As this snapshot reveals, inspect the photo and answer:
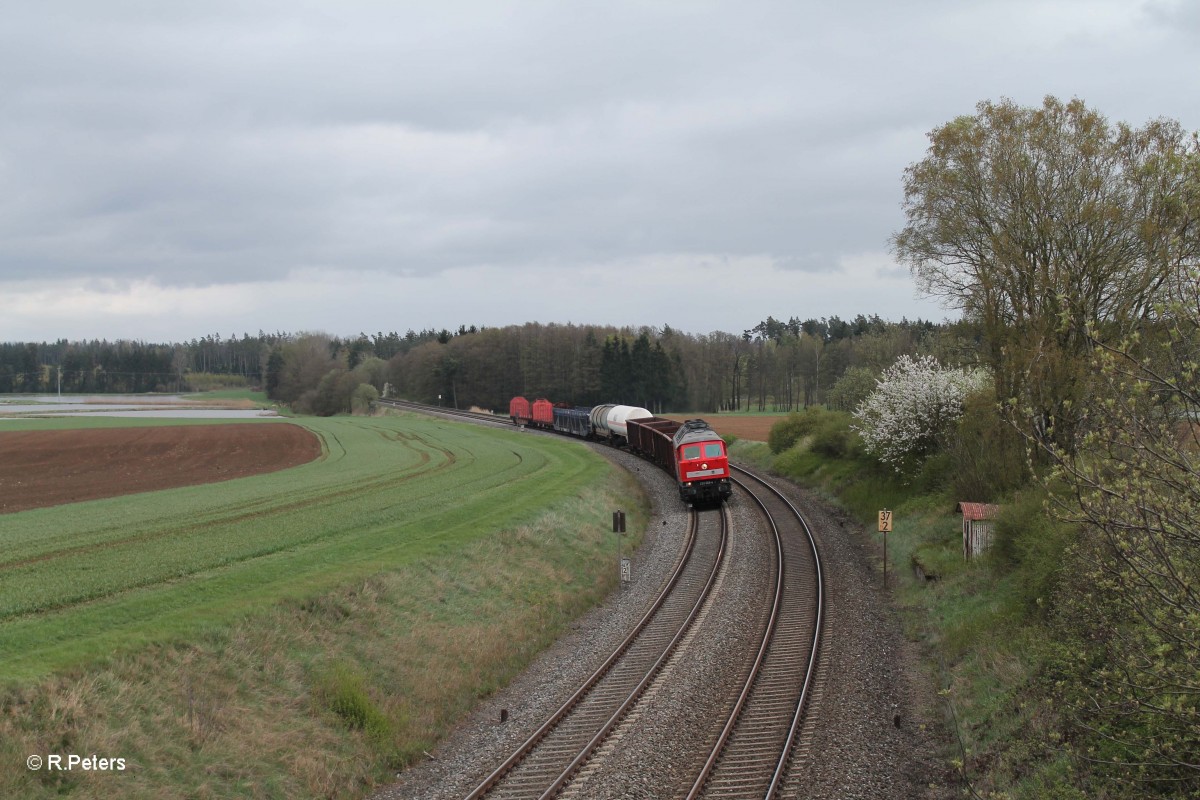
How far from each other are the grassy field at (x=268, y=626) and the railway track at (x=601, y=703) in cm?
208

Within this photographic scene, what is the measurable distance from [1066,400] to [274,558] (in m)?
21.7

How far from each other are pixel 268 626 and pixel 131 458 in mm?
41548

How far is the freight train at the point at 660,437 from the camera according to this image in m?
35.1

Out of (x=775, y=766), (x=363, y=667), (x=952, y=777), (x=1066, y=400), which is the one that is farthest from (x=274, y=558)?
(x=1066, y=400)

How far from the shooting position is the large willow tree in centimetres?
2377

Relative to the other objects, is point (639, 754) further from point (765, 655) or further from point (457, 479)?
point (457, 479)

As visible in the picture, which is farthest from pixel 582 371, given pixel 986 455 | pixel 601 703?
pixel 601 703

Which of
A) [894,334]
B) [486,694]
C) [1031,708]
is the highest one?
[894,334]

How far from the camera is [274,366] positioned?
157125 millimetres

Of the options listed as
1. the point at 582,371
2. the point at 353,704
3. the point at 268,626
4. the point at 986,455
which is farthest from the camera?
the point at 582,371

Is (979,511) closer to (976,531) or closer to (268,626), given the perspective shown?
(976,531)

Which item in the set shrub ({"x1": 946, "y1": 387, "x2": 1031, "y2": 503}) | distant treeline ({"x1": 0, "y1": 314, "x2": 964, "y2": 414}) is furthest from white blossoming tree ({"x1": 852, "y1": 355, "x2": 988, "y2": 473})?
distant treeline ({"x1": 0, "y1": 314, "x2": 964, "y2": 414})

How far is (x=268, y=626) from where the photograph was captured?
50.8ft

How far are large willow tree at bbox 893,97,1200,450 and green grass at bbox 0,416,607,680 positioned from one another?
17.0 meters
